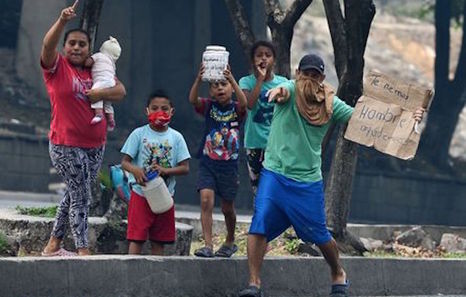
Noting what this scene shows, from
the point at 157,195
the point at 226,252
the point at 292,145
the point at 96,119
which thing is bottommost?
the point at 226,252

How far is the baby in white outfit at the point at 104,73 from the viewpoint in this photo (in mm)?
9984

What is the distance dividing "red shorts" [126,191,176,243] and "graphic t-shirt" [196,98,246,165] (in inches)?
22.3

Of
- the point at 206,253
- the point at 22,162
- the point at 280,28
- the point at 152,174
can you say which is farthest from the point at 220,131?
the point at 22,162

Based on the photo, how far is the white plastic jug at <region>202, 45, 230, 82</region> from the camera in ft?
34.1

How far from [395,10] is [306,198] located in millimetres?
41902

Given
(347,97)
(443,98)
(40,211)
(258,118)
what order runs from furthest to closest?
1. (443,98)
2. (347,97)
3. (40,211)
4. (258,118)

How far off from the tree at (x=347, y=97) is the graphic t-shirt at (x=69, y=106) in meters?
3.81

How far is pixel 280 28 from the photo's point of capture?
45.2 ft

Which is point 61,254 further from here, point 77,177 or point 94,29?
point 94,29

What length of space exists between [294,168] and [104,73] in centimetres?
145

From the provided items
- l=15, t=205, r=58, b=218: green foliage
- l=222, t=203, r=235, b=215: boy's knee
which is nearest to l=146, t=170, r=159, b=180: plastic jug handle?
l=222, t=203, r=235, b=215: boy's knee

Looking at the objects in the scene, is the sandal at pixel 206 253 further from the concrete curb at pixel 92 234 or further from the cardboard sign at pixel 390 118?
the cardboard sign at pixel 390 118

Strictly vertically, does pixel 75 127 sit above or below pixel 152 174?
above

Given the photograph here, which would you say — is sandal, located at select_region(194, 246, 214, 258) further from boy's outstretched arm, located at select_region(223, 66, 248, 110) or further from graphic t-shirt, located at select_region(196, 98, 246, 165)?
boy's outstretched arm, located at select_region(223, 66, 248, 110)
